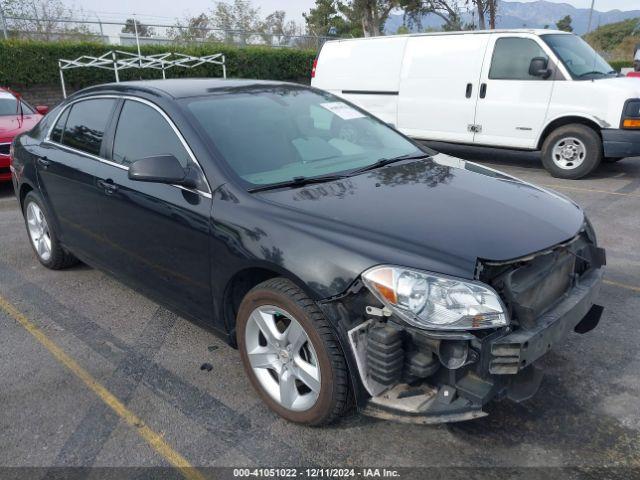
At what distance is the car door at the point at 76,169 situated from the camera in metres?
3.73

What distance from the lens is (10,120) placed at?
8195 mm

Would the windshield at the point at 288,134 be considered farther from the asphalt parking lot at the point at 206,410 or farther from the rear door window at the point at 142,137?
the asphalt parking lot at the point at 206,410

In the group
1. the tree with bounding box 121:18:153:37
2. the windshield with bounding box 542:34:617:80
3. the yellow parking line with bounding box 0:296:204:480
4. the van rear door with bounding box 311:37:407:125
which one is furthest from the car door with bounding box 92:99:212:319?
the tree with bounding box 121:18:153:37

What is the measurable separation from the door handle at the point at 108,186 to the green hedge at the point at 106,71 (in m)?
13.2

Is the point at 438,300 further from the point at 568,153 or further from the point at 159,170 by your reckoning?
the point at 568,153

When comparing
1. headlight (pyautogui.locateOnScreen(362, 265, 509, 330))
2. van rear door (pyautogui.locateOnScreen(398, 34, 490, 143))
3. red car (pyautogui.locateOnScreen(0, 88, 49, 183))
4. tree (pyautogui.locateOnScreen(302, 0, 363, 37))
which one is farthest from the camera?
tree (pyautogui.locateOnScreen(302, 0, 363, 37))

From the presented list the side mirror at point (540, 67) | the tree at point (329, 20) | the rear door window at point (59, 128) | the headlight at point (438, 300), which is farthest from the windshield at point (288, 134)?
→ the tree at point (329, 20)

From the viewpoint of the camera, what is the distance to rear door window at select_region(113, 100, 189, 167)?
3.12 metres

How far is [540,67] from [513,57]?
1.80 ft

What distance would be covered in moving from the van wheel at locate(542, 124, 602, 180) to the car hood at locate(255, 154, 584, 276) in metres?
5.21

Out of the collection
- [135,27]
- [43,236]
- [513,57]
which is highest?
[135,27]

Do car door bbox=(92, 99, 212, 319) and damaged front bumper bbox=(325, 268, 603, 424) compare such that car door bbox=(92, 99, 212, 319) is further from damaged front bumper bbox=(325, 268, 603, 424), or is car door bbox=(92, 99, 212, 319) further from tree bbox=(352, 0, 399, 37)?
tree bbox=(352, 0, 399, 37)

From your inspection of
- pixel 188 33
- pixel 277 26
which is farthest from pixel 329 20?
pixel 188 33

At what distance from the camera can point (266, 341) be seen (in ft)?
9.03
